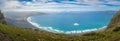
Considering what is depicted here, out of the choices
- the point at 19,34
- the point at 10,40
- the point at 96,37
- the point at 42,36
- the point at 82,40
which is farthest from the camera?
the point at 96,37

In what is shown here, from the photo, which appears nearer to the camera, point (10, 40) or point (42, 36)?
point (10, 40)

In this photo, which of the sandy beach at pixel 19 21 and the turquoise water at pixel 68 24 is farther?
the sandy beach at pixel 19 21

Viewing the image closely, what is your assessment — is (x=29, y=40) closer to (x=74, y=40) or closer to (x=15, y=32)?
(x=15, y=32)

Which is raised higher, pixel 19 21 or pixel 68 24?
pixel 68 24

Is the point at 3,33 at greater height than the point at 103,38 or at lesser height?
greater

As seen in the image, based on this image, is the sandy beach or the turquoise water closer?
the turquoise water

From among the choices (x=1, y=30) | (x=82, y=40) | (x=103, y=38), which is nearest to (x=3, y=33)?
(x=1, y=30)

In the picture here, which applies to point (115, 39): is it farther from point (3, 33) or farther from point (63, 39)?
point (3, 33)

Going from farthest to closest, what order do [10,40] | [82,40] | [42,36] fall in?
[82,40] < [42,36] < [10,40]

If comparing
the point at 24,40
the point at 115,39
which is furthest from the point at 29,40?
the point at 115,39

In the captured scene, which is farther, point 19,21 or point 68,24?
point 19,21
